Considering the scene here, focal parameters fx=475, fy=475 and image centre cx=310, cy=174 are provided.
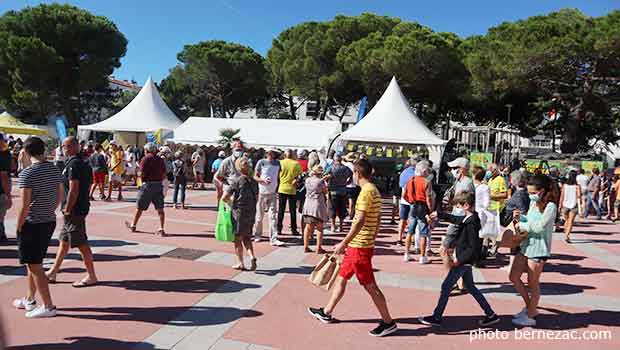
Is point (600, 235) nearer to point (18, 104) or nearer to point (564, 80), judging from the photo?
point (564, 80)

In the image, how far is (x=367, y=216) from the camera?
4.30 metres

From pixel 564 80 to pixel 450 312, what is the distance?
79.2ft

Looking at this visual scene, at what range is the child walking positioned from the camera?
4.47 metres

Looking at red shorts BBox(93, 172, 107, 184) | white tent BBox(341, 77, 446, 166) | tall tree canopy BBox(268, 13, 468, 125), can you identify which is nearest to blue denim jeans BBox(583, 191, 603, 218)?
white tent BBox(341, 77, 446, 166)

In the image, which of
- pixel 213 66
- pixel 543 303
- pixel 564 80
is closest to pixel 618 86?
pixel 564 80

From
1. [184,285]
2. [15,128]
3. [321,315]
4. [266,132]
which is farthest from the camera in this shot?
[15,128]

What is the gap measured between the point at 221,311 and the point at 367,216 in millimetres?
1799

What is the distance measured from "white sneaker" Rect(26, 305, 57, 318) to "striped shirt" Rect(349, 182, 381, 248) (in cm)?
284

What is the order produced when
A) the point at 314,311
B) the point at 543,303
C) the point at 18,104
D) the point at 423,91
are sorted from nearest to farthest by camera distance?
1. the point at 314,311
2. the point at 543,303
3. the point at 423,91
4. the point at 18,104

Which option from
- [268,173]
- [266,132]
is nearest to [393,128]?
[266,132]

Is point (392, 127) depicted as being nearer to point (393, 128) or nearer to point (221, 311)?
point (393, 128)

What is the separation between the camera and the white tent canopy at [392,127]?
15.0 m

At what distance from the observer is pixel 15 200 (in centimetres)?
1180

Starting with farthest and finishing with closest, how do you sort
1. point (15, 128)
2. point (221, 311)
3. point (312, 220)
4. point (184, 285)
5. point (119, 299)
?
point (15, 128) → point (312, 220) → point (184, 285) → point (119, 299) → point (221, 311)
